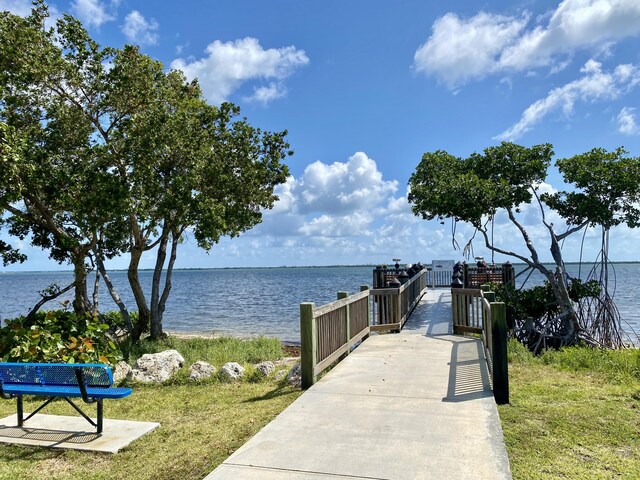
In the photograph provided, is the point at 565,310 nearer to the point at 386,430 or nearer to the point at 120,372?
the point at 386,430

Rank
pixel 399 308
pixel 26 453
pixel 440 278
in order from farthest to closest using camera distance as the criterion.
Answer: pixel 440 278 < pixel 399 308 < pixel 26 453

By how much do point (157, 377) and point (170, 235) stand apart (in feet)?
26.9

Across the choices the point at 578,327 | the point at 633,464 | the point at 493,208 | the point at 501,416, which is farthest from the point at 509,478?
the point at 493,208

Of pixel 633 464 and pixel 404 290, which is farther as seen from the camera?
pixel 404 290

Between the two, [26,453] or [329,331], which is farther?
[329,331]

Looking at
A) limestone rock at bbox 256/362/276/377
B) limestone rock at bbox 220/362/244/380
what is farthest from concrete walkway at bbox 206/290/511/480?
limestone rock at bbox 220/362/244/380

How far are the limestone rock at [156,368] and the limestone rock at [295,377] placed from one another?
2.35 metres

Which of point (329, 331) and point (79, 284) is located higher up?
point (79, 284)

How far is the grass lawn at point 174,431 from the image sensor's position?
165 inches

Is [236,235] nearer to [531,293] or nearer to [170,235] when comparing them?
[170,235]

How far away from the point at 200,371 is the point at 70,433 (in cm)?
320

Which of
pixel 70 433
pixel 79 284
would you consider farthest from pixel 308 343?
pixel 79 284

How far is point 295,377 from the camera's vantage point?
24.4 feet

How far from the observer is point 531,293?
1495cm
